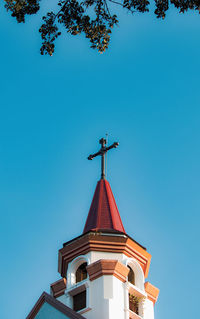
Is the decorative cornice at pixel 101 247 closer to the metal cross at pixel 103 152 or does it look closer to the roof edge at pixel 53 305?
the roof edge at pixel 53 305

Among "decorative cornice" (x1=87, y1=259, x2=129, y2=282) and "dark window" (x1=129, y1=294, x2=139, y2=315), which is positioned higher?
"decorative cornice" (x1=87, y1=259, x2=129, y2=282)

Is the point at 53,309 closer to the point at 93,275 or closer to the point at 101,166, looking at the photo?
the point at 93,275

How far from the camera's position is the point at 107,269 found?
2209 cm

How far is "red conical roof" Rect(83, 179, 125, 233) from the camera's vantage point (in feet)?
81.9

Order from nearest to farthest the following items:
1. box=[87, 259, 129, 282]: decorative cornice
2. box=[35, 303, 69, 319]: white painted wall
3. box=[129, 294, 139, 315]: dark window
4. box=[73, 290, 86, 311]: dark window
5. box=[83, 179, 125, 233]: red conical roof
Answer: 1. box=[35, 303, 69, 319]: white painted wall
2. box=[73, 290, 86, 311]: dark window
3. box=[87, 259, 129, 282]: decorative cornice
4. box=[129, 294, 139, 315]: dark window
5. box=[83, 179, 125, 233]: red conical roof

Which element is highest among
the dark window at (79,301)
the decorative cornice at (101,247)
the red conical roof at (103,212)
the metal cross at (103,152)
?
the metal cross at (103,152)

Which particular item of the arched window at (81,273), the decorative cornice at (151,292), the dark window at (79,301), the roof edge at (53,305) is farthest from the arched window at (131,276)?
the roof edge at (53,305)

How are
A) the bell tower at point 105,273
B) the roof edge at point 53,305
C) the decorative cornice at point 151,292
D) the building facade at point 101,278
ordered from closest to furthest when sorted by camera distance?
the roof edge at point 53,305
the building facade at point 101,278
the bell tower at point 105,273
the decorative cornice at point 151,292

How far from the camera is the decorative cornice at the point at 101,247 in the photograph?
76.9 ft

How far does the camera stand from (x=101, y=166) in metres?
28.8

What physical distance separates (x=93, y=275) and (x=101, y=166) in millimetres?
7712

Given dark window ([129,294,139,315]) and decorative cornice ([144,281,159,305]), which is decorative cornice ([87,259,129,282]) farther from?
decorative cornice ([144,281,159,305])

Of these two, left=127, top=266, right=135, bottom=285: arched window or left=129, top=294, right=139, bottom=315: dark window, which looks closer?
left=129, top=294, right=139, bottom=315: dark window

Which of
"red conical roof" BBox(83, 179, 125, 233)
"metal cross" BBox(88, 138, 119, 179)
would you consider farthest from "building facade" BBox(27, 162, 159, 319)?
"metal cross" BBox(88, 138, 119, 179)
